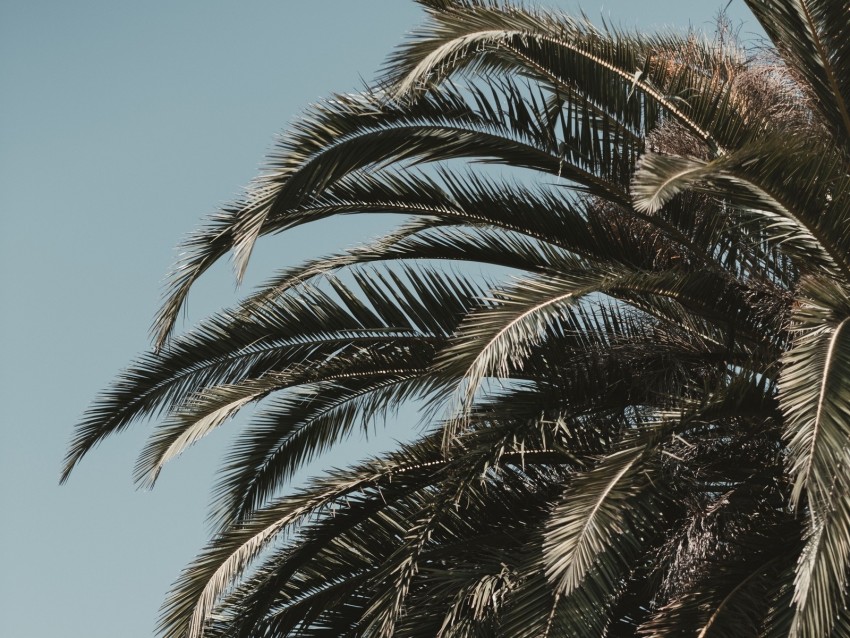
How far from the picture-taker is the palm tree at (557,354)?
6625 mm

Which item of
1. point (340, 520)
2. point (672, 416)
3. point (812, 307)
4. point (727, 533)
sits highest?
point (812, 307)

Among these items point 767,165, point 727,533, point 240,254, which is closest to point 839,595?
point 727,533

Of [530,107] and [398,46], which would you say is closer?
[398,46]

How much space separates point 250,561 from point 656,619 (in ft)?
9.03

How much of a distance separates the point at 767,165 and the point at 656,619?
2.69 metres

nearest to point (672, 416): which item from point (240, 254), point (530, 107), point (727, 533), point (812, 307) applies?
point (727, 533)

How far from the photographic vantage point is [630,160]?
8008 mm

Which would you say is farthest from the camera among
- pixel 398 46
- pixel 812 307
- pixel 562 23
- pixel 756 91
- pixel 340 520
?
pixel 340 520

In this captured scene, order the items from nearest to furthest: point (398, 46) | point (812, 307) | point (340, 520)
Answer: point (812, 307)
point (398, 46)
point (340, 520)

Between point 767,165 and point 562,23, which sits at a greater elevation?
point 562,23

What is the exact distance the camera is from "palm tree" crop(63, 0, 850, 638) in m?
6.62

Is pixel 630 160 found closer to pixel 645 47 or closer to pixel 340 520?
pixel 645 47

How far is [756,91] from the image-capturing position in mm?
8312

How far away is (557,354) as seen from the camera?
8.30 meters
